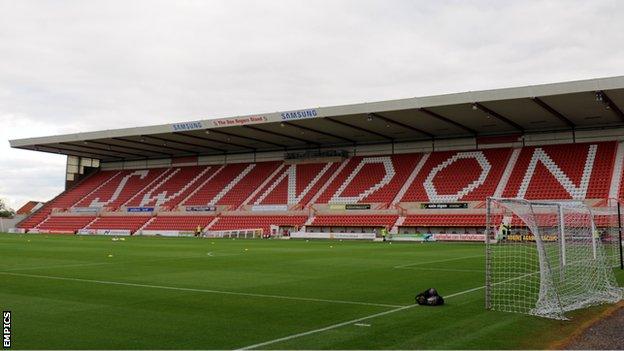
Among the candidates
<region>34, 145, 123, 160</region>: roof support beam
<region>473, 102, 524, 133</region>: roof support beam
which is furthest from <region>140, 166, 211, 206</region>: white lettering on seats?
<region>473, 102, 524, 133</region>: roof support beam

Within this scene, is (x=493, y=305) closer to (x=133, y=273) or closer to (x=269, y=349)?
(x=269, y=349)

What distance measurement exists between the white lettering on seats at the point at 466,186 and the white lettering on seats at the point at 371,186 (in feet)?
12.7

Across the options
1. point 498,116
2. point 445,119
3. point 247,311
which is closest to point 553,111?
point 498,116

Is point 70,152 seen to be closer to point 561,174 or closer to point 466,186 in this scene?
point 466,186

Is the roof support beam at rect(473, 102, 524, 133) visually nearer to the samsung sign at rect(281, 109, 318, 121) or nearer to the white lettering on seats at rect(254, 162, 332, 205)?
the samsung sign at rect(281, 109, 318, 121)

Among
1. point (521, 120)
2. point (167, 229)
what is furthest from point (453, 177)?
point (167, 229)

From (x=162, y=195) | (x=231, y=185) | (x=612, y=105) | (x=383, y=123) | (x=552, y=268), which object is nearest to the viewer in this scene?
(x=552, y=268)

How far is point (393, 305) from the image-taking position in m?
10.5

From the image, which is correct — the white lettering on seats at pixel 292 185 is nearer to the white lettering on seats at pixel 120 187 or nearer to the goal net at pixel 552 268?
the white lettering on seats at pixel 120 187

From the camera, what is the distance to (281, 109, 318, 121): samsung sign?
133 feet

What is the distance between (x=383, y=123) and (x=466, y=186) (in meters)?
8.37

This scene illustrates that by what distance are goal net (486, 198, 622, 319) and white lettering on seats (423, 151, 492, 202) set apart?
81.8 feet

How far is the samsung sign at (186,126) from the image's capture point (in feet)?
150

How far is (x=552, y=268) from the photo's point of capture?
14.2m
